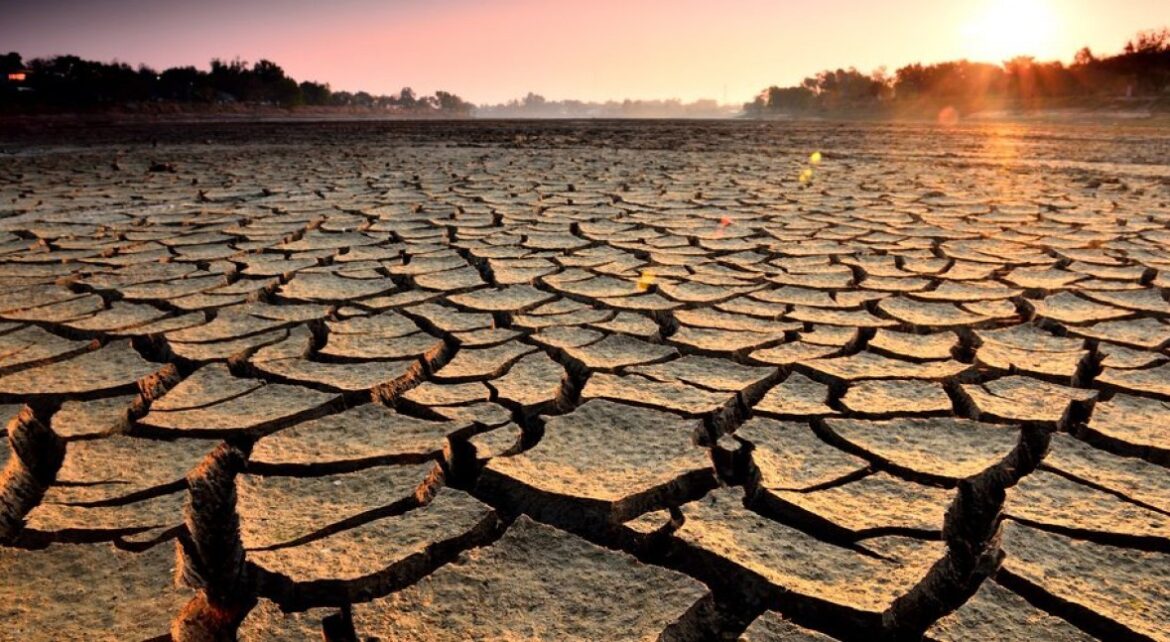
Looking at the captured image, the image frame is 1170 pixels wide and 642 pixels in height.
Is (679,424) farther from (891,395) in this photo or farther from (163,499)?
(163,499)

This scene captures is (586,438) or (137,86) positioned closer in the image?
(586,438)

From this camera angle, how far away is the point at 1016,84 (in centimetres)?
3019

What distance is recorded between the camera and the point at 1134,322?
1835mm

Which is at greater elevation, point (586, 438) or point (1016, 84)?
point (1016, 84)

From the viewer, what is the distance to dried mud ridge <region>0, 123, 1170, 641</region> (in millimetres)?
841

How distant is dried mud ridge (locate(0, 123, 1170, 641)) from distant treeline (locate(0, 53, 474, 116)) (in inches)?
921

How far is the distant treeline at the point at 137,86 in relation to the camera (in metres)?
23.5

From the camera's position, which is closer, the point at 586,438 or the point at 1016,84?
the point at 586,438

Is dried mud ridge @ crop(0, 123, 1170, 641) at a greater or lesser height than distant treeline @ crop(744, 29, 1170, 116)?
lesser

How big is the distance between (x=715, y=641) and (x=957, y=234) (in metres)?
2.70

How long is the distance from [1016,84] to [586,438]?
35.1 meters

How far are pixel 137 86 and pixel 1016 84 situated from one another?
34446mm

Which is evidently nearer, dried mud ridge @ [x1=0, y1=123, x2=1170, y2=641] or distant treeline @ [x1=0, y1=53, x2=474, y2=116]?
dried mud ridge @ [x1=0, y1=123, x2=1170, y2=641]

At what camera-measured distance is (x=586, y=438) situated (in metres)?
1.24
